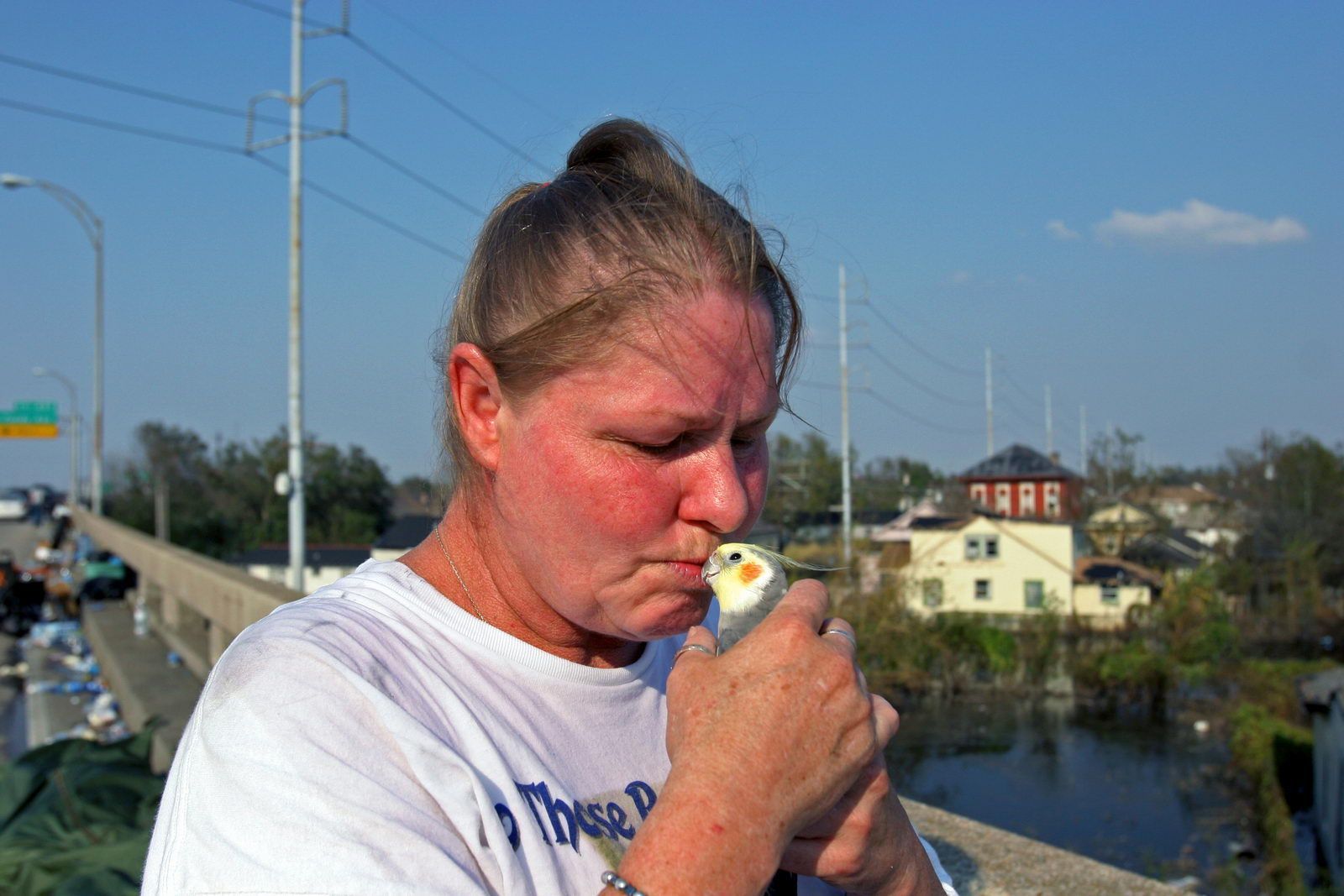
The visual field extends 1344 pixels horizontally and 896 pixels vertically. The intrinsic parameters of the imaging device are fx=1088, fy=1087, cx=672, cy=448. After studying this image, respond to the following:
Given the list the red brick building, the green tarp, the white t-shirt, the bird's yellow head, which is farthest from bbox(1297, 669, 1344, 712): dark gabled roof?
the red brick building

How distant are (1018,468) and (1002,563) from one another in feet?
79.4

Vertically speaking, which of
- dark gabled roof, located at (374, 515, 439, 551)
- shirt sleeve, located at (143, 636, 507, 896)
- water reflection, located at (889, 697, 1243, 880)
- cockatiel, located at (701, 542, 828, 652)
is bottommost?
water reflection, located at (889, 697, 1243, 880)

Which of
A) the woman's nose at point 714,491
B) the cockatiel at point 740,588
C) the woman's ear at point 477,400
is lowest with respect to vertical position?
the cockatiel at point 740,588

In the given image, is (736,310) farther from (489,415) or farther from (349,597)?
(349,597)

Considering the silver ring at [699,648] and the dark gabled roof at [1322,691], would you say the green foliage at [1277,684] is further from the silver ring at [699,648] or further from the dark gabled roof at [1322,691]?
the silver ring at [699,648]

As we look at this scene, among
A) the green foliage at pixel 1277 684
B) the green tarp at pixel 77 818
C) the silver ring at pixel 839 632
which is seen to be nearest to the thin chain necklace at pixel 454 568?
the silver ring at pixel 839 632

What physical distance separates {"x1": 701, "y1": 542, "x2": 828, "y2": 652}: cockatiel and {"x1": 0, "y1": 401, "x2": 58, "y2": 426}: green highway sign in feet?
172

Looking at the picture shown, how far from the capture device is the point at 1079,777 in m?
34.8

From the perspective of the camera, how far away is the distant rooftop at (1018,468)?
7300 cm

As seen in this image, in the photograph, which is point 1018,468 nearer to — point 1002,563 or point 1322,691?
point 1002,563

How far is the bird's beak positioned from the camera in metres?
1.54

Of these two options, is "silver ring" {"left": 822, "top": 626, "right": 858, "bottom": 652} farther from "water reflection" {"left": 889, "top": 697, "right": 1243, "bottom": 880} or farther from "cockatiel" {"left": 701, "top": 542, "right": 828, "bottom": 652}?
"water reflection" {"left": 889, "top": 697, "right": 1243, "bottom": 880}

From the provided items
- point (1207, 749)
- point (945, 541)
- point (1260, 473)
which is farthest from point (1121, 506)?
point (1207, 749)

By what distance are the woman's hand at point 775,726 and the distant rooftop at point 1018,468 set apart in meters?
75.4
